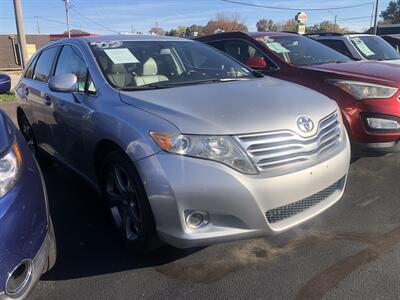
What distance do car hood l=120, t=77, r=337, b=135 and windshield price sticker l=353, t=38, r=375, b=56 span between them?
4.82m

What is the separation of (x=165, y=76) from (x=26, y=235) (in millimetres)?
2058

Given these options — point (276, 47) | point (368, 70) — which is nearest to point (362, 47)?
point (276, 47)

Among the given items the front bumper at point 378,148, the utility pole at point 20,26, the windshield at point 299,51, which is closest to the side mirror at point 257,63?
the windshield at point 299,51

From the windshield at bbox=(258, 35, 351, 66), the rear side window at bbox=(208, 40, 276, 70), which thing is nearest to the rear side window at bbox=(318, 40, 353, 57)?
the windshield at bbox=(258, 35, 351, 66)

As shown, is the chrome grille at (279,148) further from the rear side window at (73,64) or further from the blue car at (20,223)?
the rear side window at (73,64)

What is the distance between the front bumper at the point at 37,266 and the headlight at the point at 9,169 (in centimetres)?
38

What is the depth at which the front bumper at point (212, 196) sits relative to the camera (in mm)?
2527

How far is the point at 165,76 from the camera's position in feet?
12.4

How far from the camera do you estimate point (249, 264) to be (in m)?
3.02

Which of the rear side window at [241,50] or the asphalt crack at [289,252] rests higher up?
the rear side window at [241,50]

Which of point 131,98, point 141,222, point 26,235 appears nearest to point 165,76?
point 131,98

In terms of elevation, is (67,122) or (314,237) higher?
(67,122)

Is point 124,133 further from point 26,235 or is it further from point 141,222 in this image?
point 26,235

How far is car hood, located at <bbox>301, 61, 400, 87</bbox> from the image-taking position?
447 centimetres
